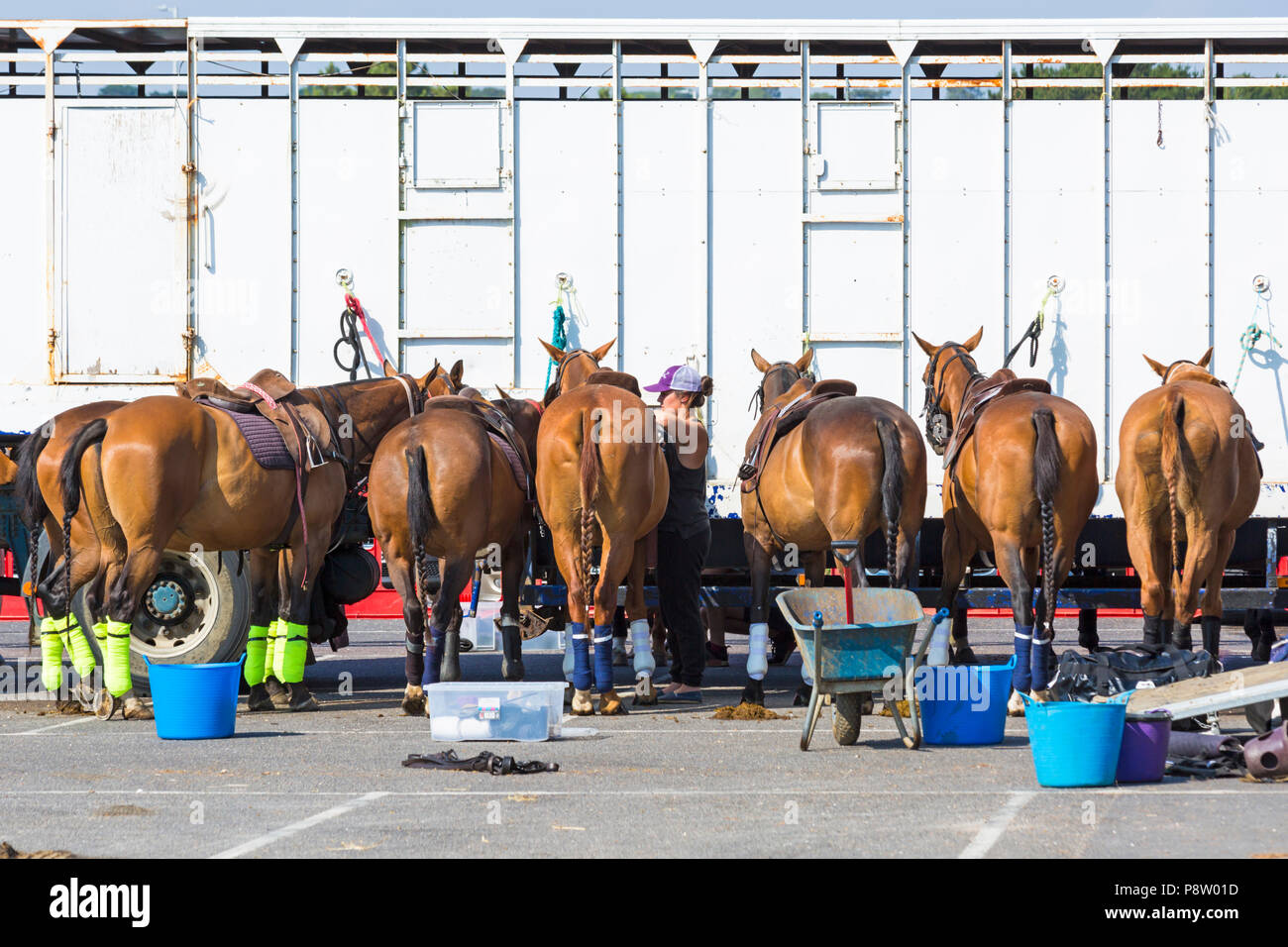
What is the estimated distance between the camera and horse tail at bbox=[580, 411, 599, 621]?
10391 mm

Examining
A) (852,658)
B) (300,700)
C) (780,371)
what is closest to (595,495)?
(780,371)

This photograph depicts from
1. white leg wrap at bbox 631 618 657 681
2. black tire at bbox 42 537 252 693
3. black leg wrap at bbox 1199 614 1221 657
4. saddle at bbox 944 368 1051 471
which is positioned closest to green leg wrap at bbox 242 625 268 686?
black tire at bbox 42 537 252 693

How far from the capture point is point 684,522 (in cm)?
1178

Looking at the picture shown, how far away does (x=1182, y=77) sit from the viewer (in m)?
12.8

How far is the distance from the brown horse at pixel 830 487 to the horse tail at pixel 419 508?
7.36 feet

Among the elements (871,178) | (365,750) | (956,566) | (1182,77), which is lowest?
(365,750)

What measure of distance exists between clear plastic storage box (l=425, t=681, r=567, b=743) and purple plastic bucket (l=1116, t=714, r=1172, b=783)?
11.0 ft

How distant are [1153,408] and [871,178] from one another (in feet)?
10.5

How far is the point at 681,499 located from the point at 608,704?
184 centimetres

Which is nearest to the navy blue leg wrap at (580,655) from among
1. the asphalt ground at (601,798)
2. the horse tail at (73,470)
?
the asphalt ground at (601,798)

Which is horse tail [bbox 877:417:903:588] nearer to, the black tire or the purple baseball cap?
the purple baseball cap
